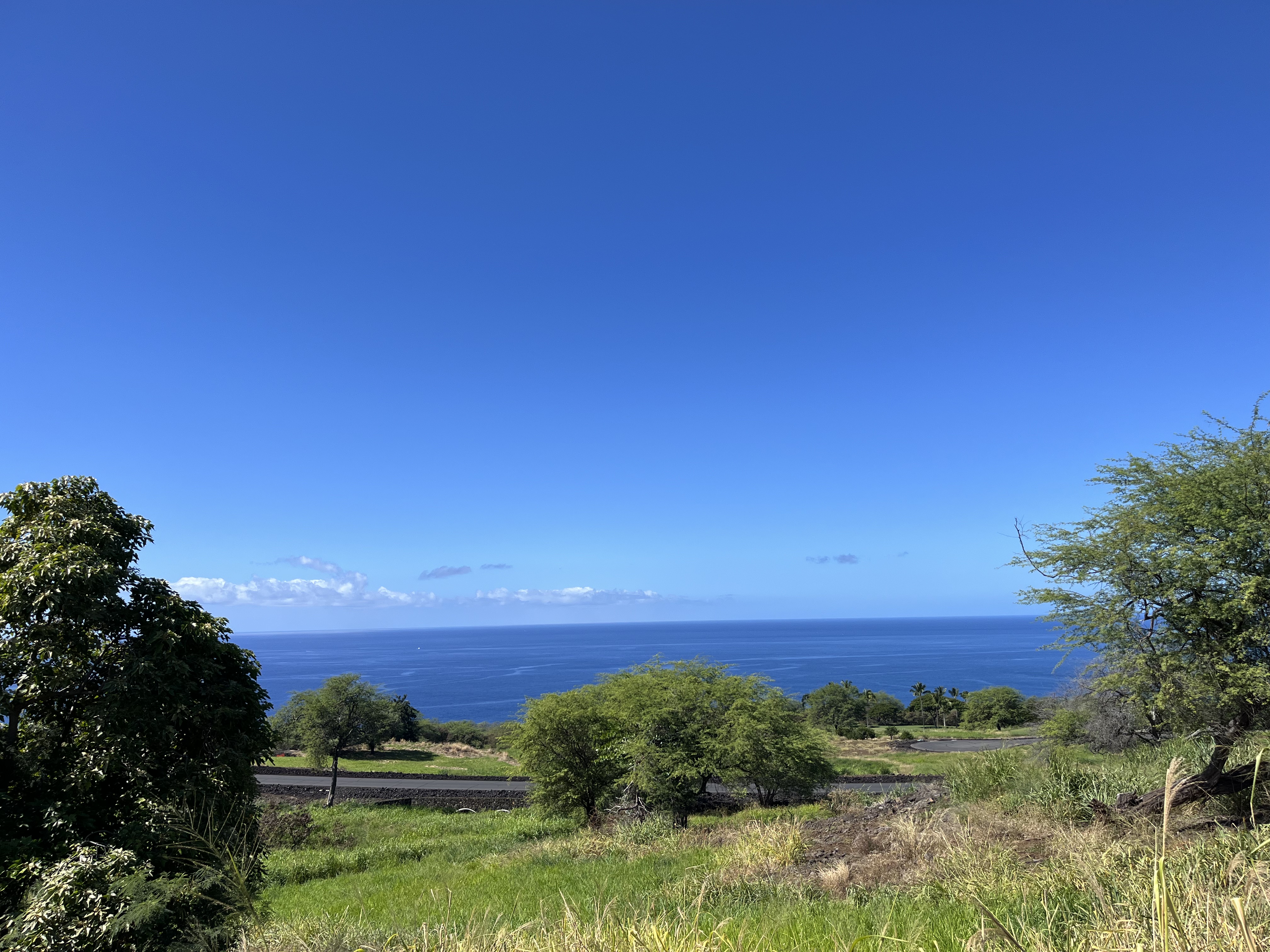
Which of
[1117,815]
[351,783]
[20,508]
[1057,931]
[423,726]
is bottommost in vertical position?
[423,726]

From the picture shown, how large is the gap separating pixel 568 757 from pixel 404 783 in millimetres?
18897

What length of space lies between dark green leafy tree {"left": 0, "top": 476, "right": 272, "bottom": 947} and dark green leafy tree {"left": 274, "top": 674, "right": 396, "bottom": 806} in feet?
92.2

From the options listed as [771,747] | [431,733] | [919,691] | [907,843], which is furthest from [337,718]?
[919,691]

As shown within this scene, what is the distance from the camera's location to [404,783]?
38.9 m

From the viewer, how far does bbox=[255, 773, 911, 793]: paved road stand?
37.2m

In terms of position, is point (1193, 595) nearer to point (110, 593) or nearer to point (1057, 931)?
point (1057, 931)

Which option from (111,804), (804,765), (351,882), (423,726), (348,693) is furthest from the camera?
(423,726)

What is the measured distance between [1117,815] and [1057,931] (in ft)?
22.5

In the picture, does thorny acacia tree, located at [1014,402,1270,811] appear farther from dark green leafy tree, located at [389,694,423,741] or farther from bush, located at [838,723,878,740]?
dark green leafy tree, located at [389,694,423,741]

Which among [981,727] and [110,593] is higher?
[110,593]

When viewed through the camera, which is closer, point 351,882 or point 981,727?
point 351,882

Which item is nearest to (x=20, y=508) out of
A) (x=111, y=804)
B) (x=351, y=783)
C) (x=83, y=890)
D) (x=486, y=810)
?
(x=111, y=804)

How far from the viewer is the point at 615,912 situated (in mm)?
6250

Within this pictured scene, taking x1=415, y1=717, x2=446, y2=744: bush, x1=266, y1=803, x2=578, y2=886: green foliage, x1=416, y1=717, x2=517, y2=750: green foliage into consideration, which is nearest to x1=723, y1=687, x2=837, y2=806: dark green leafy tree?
x1=266, y1=803, x2=578, y2=886: green foliage
